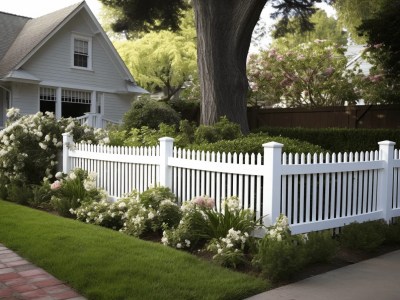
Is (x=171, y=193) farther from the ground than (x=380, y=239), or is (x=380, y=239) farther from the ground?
(x=171, y=193)

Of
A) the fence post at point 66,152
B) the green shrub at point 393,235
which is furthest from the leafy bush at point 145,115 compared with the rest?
the green shrub at point 393,235

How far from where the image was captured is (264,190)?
20.0 feet

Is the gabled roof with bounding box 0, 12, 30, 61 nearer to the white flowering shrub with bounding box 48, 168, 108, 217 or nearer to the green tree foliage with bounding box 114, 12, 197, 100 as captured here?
the green tree foliage with bounding box 114, 12, 197, 100

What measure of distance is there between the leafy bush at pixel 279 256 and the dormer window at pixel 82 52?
19054 mm

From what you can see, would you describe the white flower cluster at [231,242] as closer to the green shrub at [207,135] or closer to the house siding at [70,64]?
the green shrub at [207,135]

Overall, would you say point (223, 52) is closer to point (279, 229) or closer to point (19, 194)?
point (19, 194)

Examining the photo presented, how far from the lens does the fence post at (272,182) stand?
6012 mm

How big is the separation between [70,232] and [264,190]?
277 centimetres

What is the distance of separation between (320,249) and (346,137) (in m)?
9.01

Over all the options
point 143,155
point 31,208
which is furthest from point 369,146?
point 31,208

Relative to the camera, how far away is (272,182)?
602 cm

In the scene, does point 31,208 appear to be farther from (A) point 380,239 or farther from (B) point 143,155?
(A) point 380,239

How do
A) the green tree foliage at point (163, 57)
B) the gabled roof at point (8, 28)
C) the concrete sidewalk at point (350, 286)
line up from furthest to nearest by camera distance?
the green tree foliage at point (163, 57)
the gabled roof at point (8, 28)
the concrete sidewalk at point (350, 286)

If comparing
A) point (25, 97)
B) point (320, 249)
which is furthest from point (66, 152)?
point (25, 97)
